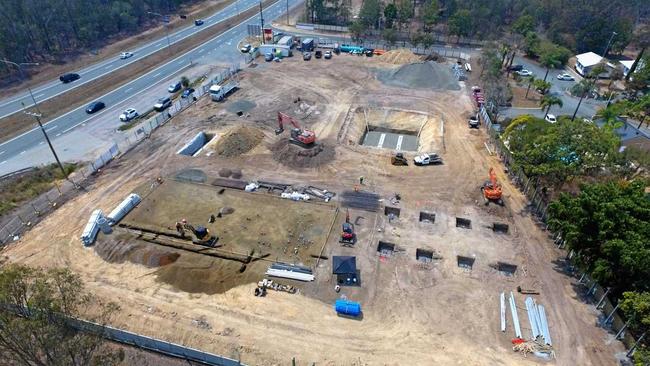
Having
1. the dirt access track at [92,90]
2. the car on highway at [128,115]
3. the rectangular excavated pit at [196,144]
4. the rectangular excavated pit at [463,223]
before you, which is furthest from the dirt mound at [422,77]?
the dirt access track at [92,90]

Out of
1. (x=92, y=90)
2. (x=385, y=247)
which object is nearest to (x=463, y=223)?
(x=385, y=247)

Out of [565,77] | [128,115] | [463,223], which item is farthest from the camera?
[565,77]

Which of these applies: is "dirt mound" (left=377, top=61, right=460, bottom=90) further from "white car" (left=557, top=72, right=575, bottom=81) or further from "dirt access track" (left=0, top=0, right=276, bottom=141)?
"dirt access track" (left=0, top=0, right=276, bottom=141)

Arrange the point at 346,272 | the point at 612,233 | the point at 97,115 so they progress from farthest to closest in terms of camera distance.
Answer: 1. the point at 97,115
2. the point at 346,272
3. the point at 612,233

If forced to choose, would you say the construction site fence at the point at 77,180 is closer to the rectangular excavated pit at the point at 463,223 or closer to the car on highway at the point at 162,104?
the car on highway at the point at 162,104

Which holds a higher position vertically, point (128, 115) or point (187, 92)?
point (187, 92)

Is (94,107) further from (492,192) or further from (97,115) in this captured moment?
(492,192)

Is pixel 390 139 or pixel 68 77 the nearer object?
pixel 390 139
